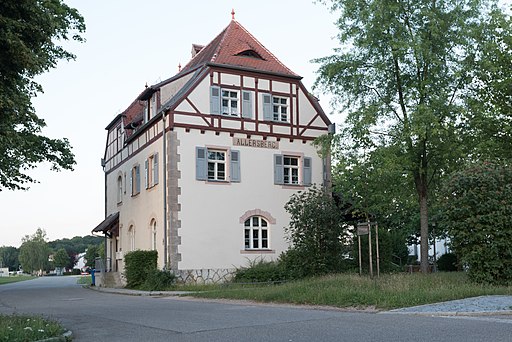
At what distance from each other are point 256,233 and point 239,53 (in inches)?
344

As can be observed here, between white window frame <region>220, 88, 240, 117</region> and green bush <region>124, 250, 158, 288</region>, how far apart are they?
7150 millimetres

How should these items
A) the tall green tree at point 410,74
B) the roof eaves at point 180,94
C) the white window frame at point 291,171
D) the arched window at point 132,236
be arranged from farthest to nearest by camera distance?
the arched window at point 132,236
the white window frame at point 291,171
the roof eaves at point 180,94
the tall green tree at point 410,74

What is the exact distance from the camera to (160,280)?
85.9ft

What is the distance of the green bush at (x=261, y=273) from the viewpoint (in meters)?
25.7

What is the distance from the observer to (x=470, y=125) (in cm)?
2383

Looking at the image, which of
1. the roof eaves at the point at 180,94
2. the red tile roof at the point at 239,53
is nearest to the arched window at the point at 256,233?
the roof eaves at the point at 180,94

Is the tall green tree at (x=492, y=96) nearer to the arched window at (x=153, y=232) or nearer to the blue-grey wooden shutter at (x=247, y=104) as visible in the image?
the blue-grey wooden shutter at (x=247, y=104)

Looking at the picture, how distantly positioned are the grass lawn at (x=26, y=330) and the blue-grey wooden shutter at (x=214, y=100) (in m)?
18.0

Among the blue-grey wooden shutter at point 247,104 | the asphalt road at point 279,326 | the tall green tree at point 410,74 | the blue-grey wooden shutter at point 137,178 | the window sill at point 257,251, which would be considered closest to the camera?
the asphalt road at point 279,326

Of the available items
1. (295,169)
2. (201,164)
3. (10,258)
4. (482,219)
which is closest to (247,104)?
(201,164)

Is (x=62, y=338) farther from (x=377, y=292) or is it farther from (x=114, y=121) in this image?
(x=114, y=121)

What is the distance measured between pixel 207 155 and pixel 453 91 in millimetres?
10821

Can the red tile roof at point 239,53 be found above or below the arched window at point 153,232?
above

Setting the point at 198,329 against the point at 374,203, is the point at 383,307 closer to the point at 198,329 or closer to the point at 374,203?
the point at 198,329
